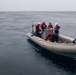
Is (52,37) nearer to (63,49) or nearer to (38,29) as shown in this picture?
(63,49)

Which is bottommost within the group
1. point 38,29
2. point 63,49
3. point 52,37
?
point 63,49

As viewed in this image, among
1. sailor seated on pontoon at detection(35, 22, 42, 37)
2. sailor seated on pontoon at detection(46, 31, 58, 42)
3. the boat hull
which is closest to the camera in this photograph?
the boat hull

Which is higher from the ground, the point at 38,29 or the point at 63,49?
the point at 38,29

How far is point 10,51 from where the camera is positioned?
17.3 meters

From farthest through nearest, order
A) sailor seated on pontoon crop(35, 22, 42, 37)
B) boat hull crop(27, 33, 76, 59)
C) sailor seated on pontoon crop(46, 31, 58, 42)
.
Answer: sailor seated on pontoon crop(35, 22, 42, 37)
sailor seated on pontoon crop(46, 31, 58, 42)
boat hull crop(27, 33, 76, 59)

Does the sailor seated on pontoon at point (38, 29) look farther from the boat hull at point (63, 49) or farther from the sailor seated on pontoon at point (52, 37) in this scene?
the boat hull at point (63, 49)

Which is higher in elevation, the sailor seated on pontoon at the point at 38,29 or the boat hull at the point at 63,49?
the sailor seated on pontoon at the point at 38,29

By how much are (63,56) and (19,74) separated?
→ 4.37m

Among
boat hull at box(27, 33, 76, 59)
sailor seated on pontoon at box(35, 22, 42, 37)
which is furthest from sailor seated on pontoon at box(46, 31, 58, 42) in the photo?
sailor seated on pontoon at box(35, 22, 42, 37)

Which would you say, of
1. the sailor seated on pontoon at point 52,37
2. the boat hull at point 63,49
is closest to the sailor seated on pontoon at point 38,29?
the sailor seated on pontoon at point 52,37

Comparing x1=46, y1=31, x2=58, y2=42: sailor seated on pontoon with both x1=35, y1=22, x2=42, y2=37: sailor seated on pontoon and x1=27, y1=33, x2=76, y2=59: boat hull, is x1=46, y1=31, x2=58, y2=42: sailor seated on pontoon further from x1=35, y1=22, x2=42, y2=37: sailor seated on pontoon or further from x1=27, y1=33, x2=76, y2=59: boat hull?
x1=35, y1=22, x2=42, y2=37: sailor seated on pontoon

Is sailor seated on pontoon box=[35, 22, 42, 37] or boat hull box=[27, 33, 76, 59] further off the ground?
sailor seated on pontoon box=[35, 22, 42, 37]

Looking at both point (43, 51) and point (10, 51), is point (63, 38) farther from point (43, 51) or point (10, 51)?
point (10, 51)

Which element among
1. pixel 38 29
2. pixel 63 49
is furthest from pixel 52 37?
pixel 38 29
